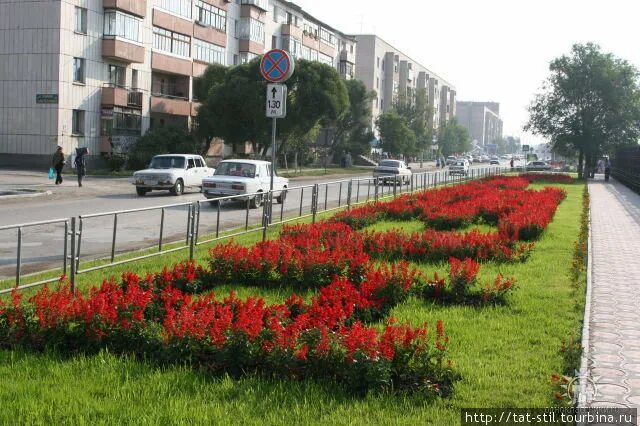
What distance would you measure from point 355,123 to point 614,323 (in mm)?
62022

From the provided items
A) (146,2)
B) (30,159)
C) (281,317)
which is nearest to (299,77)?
(146,2)

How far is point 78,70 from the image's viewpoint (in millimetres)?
41344

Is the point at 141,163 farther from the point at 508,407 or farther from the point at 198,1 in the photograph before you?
the point at 508,407

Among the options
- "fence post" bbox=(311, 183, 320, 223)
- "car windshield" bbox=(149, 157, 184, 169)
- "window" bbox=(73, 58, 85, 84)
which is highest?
"window" bbox=(73, 58, 85, 84)

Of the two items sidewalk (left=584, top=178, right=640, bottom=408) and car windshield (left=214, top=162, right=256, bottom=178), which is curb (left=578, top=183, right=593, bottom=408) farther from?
car windshield (left=214, top=162, right=256, bottom=178)

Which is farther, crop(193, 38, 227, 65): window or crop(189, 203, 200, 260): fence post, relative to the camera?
crop(193, 38, 227, 65): window

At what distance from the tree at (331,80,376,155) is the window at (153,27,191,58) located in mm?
14220

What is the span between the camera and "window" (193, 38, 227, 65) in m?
53.2

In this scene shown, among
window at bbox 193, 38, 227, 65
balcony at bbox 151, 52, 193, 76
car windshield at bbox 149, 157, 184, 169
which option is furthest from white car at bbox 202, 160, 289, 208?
window at bbox 193, 38, 227, 65

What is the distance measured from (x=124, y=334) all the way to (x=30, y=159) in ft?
123

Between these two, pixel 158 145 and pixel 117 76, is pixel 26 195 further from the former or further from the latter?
pixel 117 76

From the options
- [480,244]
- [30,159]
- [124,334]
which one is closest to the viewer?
[124,334]

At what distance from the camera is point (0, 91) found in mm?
41062

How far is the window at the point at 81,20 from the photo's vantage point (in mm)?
40750
